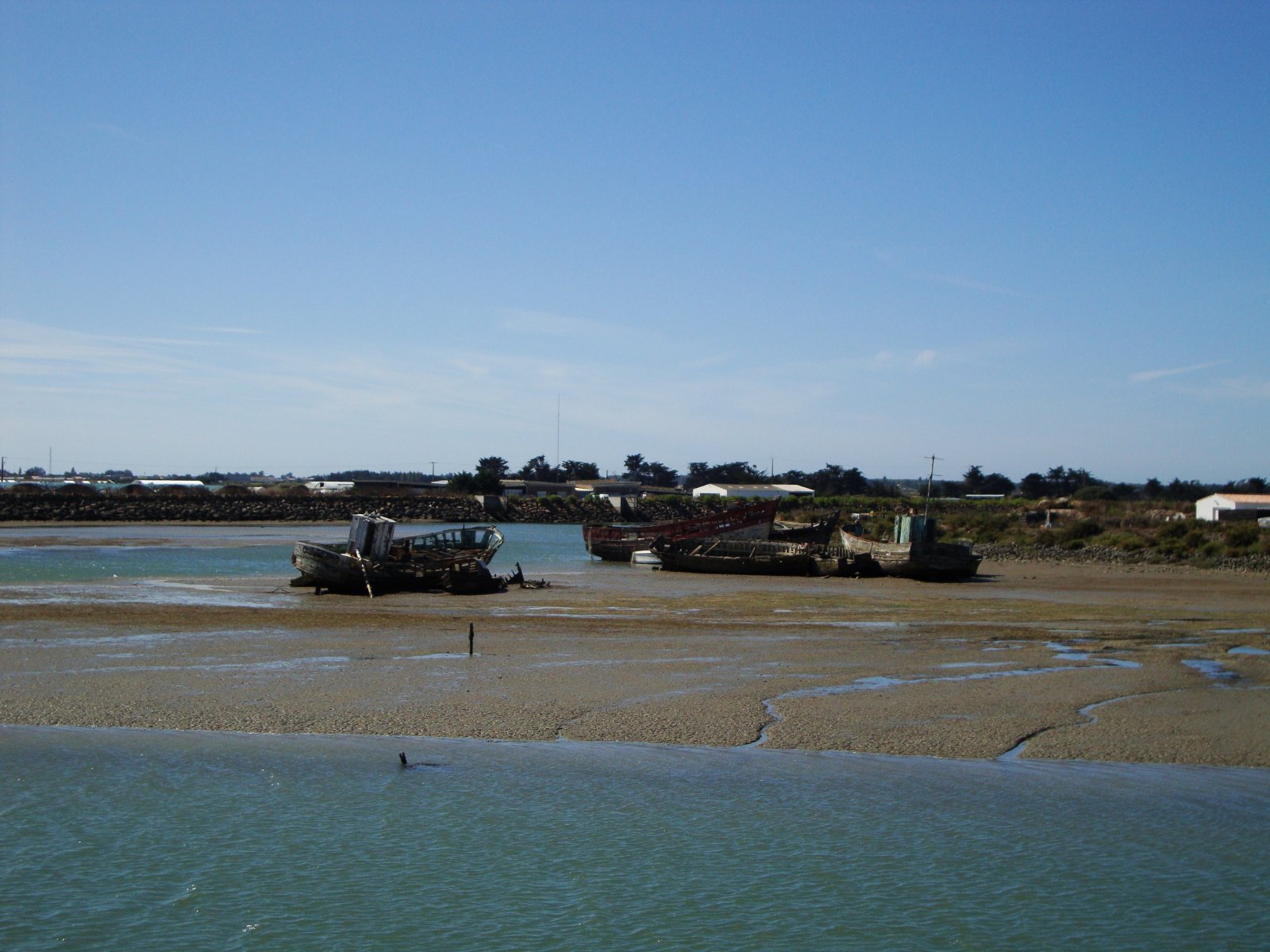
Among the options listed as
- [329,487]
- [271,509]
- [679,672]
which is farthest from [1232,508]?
[329,487]

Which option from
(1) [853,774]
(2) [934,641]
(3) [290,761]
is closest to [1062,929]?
A: (1) [853,774]

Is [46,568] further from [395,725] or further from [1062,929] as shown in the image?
[1062,929]

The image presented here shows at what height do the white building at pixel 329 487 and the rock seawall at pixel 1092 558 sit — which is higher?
the white building at pixel 329 487

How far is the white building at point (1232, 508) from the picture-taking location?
61.1 meters

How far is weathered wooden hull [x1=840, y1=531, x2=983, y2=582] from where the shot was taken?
40562 millimetres

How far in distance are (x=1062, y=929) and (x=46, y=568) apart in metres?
41.5

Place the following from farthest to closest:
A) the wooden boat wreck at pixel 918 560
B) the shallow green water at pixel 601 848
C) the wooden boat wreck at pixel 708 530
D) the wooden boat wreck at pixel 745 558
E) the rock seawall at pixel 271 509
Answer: the rock seawall at pixel 271 509 < the wooden boat wreck at pixel 708 530 < the wooden boat wreck at pixel 745 558 < the wooden boat wreck at pixel 918 560 < the shallow green water at pixel 601 848

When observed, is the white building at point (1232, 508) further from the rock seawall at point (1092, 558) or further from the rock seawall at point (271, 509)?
the rock seawall at point (271, 509)

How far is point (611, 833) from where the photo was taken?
10602mm

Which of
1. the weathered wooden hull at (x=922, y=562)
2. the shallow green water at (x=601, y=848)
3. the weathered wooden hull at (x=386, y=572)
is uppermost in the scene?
the weathered wooden hull at (x=922, y=562)

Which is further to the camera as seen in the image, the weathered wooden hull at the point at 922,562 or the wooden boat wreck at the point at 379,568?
the weathered wooden hull at the point at 922,562

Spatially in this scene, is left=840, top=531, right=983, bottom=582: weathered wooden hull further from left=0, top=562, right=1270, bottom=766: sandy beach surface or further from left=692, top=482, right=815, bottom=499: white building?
left=692, top=482, right=815, bottom=499: white building

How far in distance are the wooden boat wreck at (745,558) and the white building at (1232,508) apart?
90.6 feet

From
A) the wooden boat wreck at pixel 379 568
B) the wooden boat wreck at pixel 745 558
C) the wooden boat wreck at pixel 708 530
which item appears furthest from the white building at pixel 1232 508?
the wooden boat wreck at pixel 379 568
